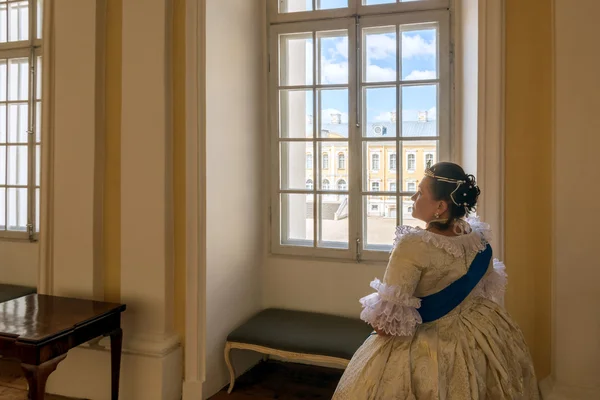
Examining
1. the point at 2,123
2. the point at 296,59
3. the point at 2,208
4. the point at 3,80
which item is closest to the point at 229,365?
the point at 296,59

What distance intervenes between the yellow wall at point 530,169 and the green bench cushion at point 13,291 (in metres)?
3.25

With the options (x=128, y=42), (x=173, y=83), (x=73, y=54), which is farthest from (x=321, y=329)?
(x=73, y=54)

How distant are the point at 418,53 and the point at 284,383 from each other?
233cm

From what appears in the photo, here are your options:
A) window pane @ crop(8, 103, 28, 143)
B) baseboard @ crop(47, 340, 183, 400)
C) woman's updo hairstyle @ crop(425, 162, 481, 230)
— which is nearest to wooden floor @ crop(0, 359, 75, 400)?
baseboard @ crop(47, 340, 183, 400)

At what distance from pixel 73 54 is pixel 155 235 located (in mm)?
1249

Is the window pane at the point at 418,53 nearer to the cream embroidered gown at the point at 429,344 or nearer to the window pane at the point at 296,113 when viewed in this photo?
the window pane at the point at 296,113

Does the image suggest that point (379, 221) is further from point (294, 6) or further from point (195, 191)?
point (294, 6)

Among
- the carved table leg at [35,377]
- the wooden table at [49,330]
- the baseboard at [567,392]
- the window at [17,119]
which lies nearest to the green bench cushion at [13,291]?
the window at [17,119]

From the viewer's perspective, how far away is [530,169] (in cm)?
259

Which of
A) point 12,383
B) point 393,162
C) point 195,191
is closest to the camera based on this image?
point 195,191

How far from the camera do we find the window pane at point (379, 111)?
3438mm

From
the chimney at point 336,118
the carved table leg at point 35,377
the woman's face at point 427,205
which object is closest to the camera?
the woman's face at point 427,205

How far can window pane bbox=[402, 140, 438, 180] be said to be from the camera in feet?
11.1

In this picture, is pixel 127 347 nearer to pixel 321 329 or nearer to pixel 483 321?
pixel 321 329
